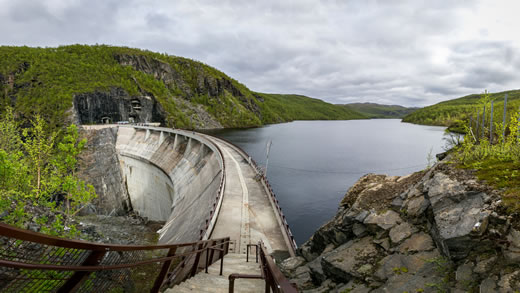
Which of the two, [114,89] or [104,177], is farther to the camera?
[114,89]

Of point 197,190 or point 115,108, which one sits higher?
point 115,108

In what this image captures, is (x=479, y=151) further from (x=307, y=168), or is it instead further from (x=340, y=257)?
(x=307, y=168)

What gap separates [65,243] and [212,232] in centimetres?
1448

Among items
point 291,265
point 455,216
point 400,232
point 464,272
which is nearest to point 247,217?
point 291,265

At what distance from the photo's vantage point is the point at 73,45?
144125 millimetres

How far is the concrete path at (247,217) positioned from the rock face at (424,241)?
7209 mm

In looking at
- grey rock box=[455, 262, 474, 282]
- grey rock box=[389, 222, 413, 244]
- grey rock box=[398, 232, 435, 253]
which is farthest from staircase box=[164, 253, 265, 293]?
grey rock box=[455, 262, 474, 282]

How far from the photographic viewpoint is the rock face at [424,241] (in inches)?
154

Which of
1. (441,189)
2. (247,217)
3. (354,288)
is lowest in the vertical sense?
(247,217)

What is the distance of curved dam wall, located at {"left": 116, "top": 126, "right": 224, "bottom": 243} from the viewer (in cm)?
3118

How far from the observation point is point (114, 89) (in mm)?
99375

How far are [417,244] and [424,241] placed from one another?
0.50 ft

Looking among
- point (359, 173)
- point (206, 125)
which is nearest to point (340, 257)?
point (359, 173)

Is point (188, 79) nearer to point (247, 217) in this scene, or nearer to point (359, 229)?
point (247, 217)
